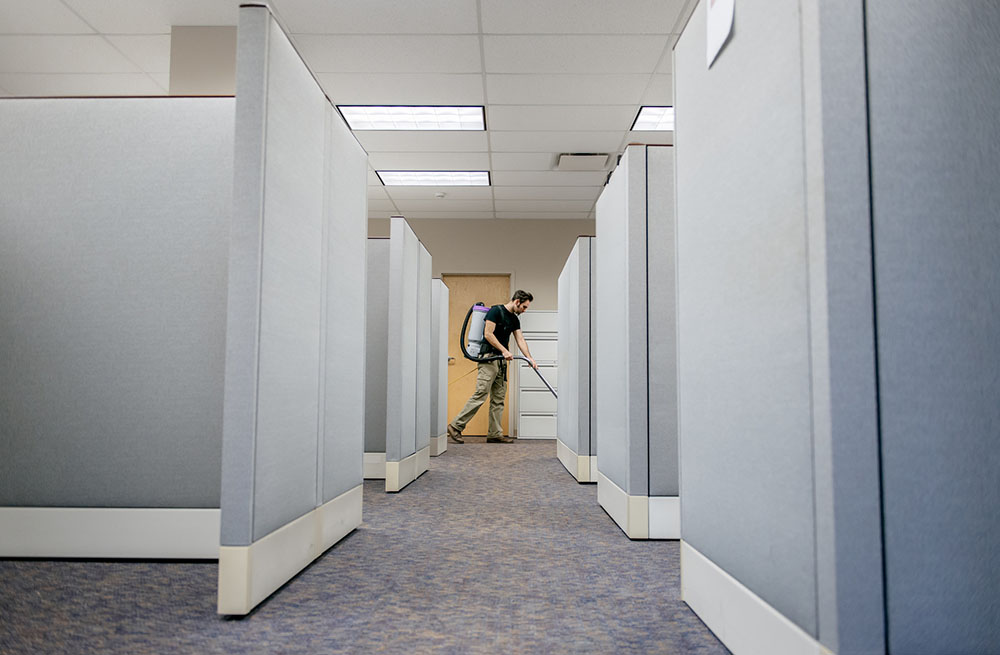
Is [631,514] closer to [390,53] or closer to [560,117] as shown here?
[390,53]

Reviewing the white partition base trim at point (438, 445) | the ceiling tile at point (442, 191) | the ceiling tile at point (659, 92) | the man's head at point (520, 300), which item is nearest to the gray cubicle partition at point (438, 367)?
the white partition base trim at point (438, 445)

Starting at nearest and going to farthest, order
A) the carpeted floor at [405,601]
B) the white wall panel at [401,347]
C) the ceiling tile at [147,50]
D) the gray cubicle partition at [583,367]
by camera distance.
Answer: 1. the carpeted floor at [405,601]
2. the white wall panel at [401,347]
3. the ceiling tile at [147,50]
4. the gray cubicle partition at [583,367]

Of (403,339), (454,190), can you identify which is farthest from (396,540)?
(454,190)

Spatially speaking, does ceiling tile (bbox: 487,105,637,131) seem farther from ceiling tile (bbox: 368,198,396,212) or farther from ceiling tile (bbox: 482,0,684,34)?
ceiling tile (bbox: 368,198,396,212)

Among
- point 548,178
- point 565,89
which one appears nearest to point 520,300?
point 548,178

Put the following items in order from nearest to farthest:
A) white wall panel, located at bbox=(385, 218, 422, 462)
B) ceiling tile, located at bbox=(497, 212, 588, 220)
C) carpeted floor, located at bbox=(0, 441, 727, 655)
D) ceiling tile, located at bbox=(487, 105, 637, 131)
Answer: carpeted floor, located at bbox=(0, 441, 727, 655), white wall panel, located at bbox=(385, 218, 422, 462), ceiling tile, located at bbox=(487, 105, 637, 131), ceiling tile, located at bbox=(497, 212, 588, 220)

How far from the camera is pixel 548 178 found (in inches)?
204

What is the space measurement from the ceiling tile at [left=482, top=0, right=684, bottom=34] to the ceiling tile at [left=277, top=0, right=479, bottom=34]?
124 millimetres

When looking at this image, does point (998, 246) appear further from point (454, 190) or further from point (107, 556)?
point (454, 190)

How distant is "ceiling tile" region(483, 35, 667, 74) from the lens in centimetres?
311

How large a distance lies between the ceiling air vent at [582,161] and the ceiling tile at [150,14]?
232 cm

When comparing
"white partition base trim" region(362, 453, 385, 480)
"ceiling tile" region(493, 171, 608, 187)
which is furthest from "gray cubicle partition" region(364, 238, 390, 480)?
"ceiling tile" region(493, 171, 608, 187)

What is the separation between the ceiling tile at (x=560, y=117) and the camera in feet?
12.8

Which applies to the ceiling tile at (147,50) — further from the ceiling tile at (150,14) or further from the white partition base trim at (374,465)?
the white partition base trim at (374,465)
